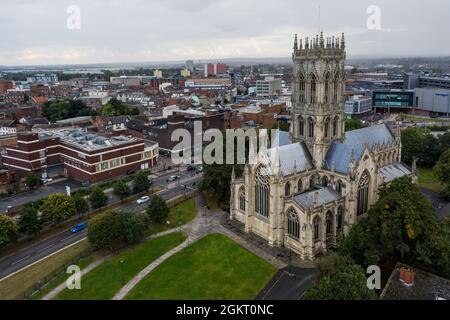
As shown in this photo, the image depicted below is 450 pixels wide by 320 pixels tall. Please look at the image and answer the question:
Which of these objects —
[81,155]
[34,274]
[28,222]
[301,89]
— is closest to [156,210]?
[28,222]

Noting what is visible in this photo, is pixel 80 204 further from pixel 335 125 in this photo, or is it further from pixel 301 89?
pixel 335 125

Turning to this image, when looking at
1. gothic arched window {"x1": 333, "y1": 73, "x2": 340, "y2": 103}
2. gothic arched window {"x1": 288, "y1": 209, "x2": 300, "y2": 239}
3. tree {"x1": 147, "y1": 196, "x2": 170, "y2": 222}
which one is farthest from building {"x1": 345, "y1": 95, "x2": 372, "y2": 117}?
tree {"x1": 147, "y1": 196, "x2": 170, "y2": 222}

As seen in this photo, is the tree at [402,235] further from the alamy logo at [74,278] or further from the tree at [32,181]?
the tree at [32,181]

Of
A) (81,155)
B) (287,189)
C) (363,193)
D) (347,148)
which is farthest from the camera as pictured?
(81,155)

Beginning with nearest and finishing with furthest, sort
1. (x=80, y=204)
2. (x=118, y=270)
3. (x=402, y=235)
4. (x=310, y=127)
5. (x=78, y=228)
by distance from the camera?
(x=402, y=235) → (x=118, y=270) → (x=310, y=127) → (x=78, y=228) → (x=80, y=204)

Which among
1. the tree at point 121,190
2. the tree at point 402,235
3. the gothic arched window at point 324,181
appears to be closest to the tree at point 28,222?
the tree at point 121,190
